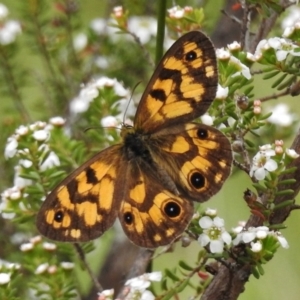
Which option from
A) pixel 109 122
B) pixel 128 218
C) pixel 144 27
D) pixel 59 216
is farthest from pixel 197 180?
pixel 144 27

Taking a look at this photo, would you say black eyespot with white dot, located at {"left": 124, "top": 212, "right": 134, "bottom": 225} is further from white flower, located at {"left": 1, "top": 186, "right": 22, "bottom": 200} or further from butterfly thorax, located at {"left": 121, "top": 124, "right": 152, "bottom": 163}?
white flower, located at {"left": 1, "top": 186, "right": 22, "bottom": 200}

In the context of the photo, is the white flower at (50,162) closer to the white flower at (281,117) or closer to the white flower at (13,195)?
the white flower at (13,195)

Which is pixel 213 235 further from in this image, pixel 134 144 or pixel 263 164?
pixel 134 144

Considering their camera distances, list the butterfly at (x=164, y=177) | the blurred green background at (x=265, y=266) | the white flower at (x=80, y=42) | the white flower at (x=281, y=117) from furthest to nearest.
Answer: the blurred green background at (x=265, y=266) < the white flower at (x=80, y=42) < the white flower at (x=281, y=117) < the butterfly at (x=164, y=177)

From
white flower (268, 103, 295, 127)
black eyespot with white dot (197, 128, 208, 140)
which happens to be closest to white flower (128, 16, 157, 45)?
white flower (268, 103, 295, 127)

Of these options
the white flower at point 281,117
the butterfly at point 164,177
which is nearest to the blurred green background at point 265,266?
the white flower at point 281,117

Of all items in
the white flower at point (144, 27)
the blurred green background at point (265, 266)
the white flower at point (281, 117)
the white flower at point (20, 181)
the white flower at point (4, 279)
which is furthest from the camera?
the blurred green background at point (265, 266)

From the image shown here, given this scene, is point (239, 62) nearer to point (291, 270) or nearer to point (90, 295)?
point (90, 295)
